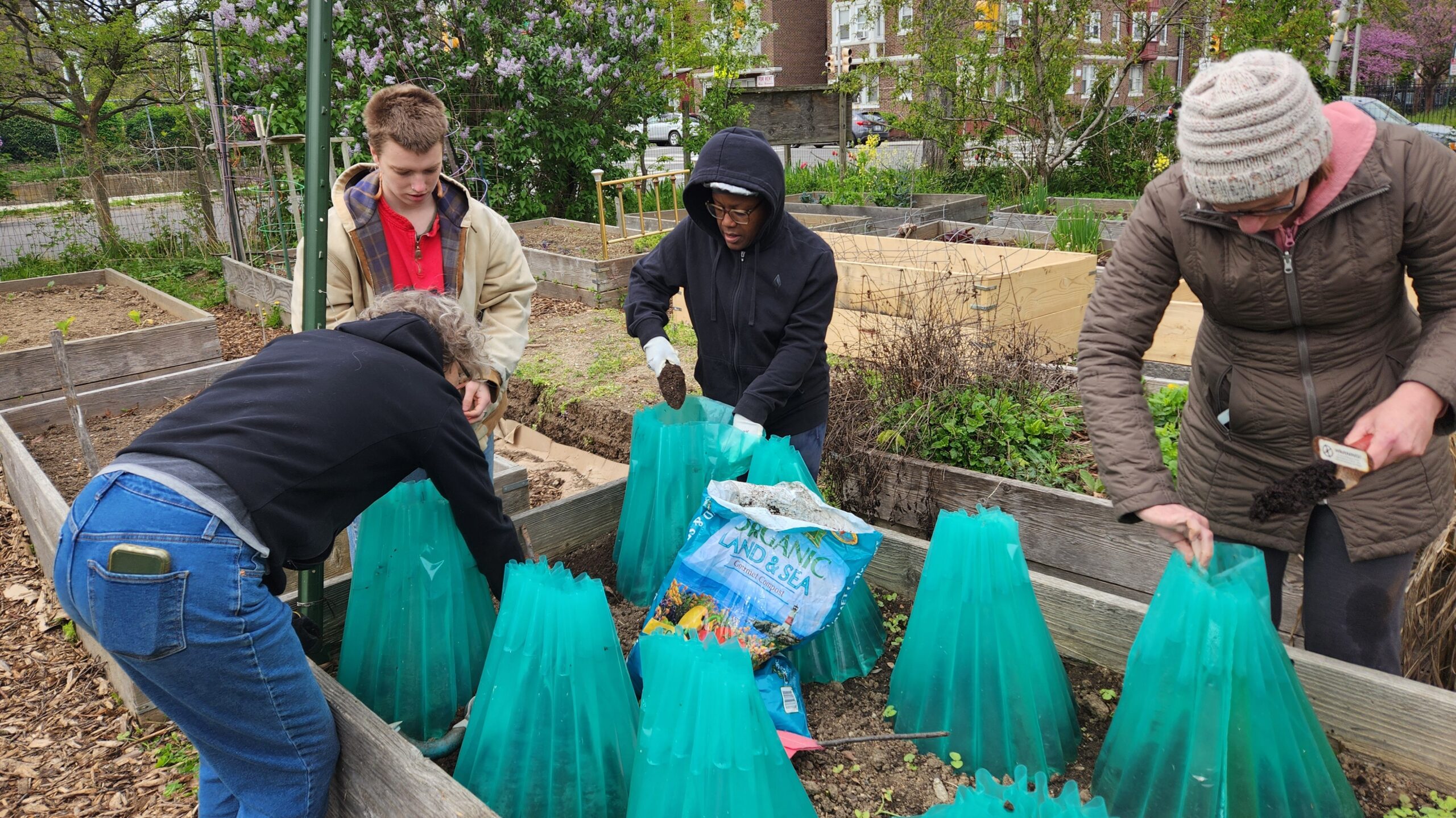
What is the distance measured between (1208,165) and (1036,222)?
23.7 feet

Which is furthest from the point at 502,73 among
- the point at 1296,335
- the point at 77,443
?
the point at 1296,335

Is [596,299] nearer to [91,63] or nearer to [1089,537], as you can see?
[1089,537]

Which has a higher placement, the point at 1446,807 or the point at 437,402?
the point at 437,402

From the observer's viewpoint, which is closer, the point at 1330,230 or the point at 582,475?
the point at 1330,230

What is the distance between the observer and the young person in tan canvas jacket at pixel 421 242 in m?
2.48

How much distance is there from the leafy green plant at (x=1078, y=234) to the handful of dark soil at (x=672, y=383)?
493cm

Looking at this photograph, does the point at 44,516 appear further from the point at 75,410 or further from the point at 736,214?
the point at 736,214

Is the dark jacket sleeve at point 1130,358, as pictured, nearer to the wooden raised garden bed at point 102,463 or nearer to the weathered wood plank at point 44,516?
the wooden raised garden bed at point 102,463

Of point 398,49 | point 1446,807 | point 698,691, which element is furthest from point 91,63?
point 1446,807

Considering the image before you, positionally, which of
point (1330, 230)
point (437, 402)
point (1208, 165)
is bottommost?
point (437, 402)

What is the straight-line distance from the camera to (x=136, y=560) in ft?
4.94

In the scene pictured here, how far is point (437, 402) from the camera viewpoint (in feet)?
5.98

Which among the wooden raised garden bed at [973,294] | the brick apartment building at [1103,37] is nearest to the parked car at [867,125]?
the brick apartment building at [1103,37]

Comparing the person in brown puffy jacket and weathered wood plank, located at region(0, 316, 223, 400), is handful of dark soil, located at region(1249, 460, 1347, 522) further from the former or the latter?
weathered wood plank, located at region(0, 316, 223, 400)
